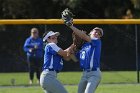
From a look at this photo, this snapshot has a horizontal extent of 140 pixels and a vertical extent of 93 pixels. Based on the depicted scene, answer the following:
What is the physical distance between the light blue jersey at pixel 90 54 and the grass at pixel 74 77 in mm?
6828

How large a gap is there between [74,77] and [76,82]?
1472 millimetres

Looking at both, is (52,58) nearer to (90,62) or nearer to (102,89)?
(90,62)

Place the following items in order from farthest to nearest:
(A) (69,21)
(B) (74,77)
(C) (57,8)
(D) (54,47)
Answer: (C) (57,8) < (B) (74,77) < (A) (69,21) < (D) (54,47)

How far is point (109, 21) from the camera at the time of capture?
19.0 meters

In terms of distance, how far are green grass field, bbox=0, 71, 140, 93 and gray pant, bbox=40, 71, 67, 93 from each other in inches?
189

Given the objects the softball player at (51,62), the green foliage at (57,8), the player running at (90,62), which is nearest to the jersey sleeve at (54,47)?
the softball player at (51,62)

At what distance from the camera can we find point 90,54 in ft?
37.3

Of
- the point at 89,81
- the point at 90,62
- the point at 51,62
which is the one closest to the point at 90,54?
the point at 90,62

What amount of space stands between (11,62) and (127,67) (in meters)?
4.31

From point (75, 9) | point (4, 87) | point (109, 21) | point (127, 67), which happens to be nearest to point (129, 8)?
point (75, 9)

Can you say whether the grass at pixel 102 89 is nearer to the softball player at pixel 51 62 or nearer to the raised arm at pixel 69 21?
the raised arm at pixel 69 21

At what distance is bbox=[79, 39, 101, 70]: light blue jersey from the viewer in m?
11.4

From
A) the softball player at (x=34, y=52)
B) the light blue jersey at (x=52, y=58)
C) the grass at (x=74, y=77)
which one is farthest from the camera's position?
the grass at (x=74, y=77)

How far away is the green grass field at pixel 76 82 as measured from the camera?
1586cm
